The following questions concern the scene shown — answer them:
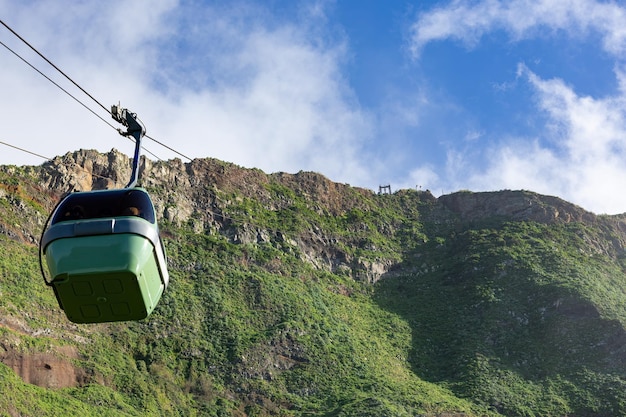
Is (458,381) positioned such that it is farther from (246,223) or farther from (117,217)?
(117,217)

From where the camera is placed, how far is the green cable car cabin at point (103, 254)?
12539 millimetres

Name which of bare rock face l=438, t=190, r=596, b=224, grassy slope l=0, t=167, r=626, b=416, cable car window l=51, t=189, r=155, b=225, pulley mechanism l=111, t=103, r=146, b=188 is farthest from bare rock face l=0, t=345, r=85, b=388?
bare rock face l=438, t=190, r=596, b=224

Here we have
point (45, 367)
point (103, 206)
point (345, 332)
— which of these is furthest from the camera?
point (345, 332)

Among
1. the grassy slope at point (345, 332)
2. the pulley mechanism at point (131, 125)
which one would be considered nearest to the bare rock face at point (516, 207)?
the grassy slope at point (345, 332)

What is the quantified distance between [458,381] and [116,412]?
29.4m

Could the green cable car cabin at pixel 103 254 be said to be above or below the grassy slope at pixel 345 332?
below

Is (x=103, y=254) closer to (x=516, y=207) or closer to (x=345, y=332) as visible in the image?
(x=345, y=332)

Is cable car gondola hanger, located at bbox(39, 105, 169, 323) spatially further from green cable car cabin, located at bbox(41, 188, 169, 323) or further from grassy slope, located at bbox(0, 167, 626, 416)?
grassy slope, located at bbox(0, 167, 626, 416)

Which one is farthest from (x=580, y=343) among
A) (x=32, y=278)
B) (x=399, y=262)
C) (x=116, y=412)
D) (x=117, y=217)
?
(x=117, y=217)

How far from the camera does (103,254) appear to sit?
12.5m

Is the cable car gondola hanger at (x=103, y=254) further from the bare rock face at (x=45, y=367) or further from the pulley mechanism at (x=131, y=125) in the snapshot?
the bare rock face at (x=45, y=367)

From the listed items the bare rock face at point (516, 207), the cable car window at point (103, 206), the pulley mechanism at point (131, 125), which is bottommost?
the cable car window at point (103, 206)

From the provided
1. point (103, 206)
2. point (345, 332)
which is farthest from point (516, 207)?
point (103, 206)

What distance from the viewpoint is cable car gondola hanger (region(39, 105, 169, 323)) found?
12539mm
